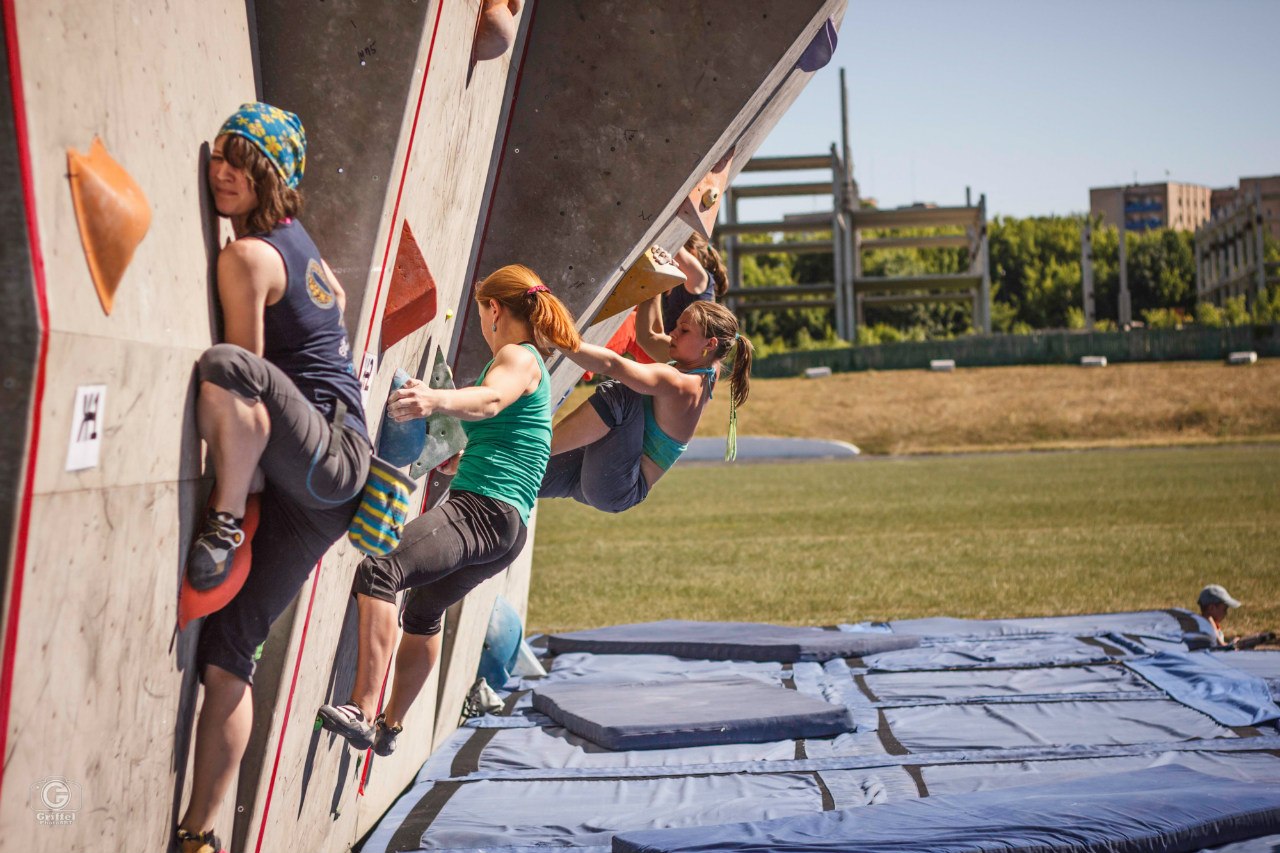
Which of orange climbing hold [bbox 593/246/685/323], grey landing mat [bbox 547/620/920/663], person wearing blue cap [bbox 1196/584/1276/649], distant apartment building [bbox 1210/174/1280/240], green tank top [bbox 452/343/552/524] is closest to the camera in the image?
green tank top [bbox 452/343/552/524]

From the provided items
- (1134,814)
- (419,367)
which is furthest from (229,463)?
(1134,814)

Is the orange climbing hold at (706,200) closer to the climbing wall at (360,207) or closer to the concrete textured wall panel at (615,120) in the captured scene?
the concrete textured wall panel at (615,120)

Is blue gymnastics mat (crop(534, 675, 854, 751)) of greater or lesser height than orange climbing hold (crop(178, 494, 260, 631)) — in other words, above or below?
below

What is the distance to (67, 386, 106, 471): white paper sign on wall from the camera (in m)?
2.76

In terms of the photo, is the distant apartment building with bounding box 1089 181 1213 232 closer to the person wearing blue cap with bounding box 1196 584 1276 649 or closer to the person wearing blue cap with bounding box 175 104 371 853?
the person wearing blue cap with bounding box 1196 584 1276 649

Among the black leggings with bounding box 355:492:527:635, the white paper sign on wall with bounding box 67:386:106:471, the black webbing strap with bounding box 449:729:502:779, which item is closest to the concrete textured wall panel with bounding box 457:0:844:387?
the black leggings with bounding box 355:492:527:635

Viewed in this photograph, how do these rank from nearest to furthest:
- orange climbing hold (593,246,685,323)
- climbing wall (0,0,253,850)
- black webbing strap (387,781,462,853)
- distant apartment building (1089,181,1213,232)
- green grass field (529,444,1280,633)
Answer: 1. climbing wall (0,0,253,850)
2. black webbing strap (387,781,462,853)
3. orange climbing hold (593,246,685,323)
4. green grass field (529,444,1280,633)
5. distant apartment building (1089,181,1213,232)

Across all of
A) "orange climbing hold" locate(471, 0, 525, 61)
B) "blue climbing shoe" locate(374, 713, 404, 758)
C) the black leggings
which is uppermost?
"orange climbing hold" locate(471, 0, 525, 61)

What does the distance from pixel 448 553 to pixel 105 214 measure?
7.80ft

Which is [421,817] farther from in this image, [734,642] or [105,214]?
[105,214]

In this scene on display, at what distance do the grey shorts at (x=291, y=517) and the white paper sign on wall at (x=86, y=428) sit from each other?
2.15 ft

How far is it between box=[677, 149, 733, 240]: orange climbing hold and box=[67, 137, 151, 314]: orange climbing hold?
4.24m

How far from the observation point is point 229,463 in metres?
3.46

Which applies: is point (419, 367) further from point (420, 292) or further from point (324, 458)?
point (324, 458)
